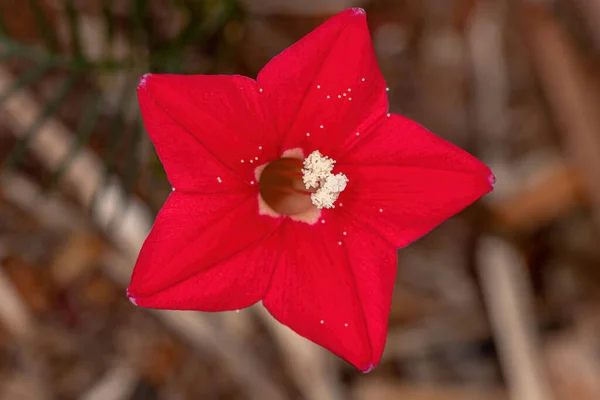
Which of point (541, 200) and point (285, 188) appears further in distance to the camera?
point (541, 200)

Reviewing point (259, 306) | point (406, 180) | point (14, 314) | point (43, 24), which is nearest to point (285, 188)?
point (406, 180)

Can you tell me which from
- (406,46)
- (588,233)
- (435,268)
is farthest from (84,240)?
(588,233)

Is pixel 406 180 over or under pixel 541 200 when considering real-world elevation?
over

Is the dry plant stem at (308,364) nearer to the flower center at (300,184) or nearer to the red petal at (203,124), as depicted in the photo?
the flower center at (300,184)

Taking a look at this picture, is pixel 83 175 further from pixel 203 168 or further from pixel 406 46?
pixel 406 46

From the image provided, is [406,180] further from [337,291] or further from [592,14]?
[592,14]

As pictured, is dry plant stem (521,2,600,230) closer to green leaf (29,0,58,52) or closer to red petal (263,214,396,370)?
red petal (263,214,396,370)
